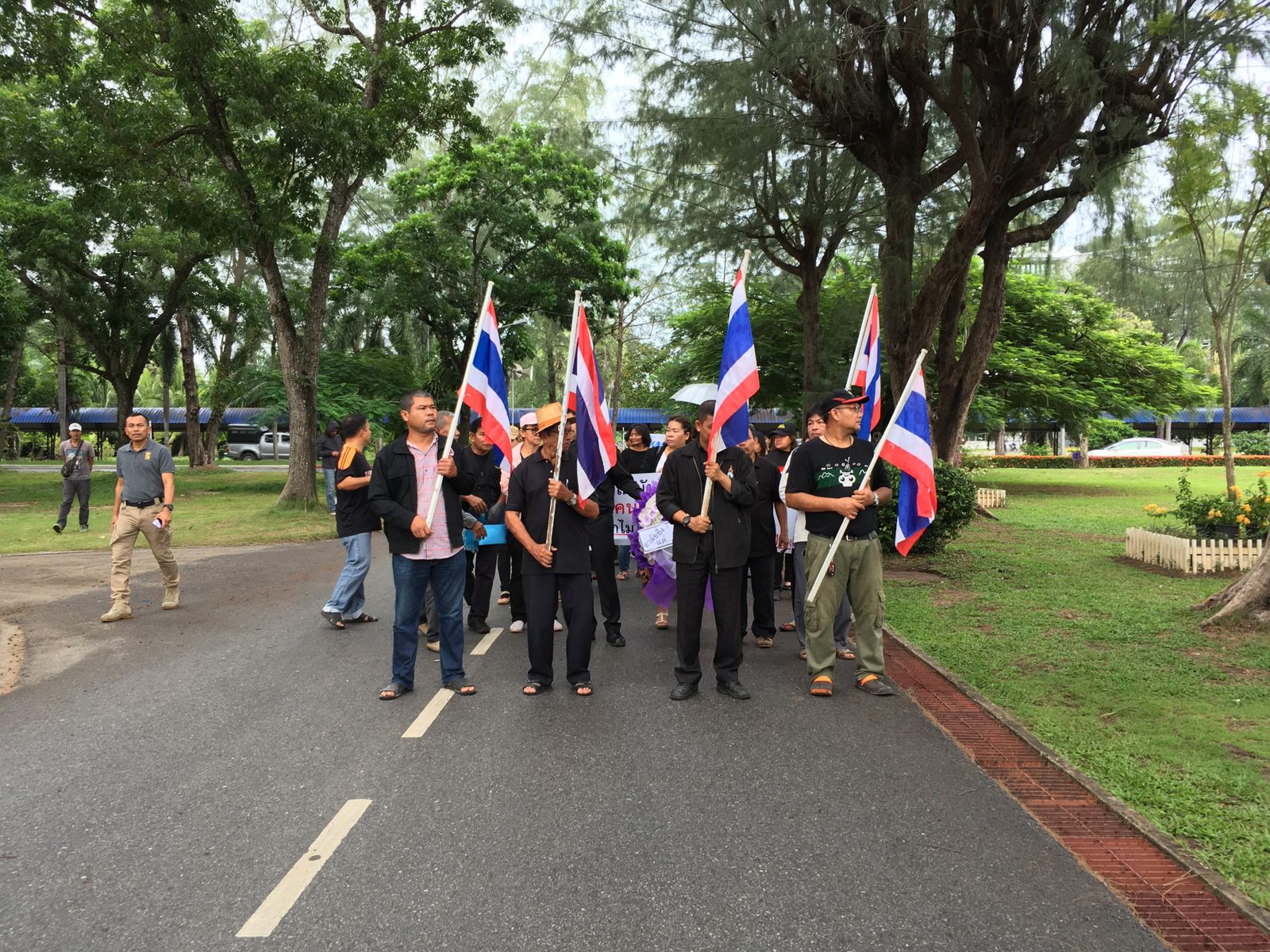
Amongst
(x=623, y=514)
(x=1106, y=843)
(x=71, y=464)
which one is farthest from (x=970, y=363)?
(x=71, y=464)

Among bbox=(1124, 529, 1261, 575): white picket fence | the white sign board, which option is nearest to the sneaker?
the white sign board

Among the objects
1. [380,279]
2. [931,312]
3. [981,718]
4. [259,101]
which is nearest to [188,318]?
[380,279]

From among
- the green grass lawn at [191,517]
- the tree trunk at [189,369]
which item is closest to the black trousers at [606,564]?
the green grass lawn at [191,517]

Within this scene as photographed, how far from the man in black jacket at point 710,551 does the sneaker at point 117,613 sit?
221 inches

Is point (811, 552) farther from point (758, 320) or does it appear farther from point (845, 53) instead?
point (758, 320)

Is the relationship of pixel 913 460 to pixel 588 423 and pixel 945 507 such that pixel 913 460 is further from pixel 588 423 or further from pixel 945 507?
pixel 945 507

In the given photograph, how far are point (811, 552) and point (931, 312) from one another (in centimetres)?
747

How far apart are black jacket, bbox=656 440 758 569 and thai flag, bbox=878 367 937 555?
99 centimetres

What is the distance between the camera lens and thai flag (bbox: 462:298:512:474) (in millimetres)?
6141

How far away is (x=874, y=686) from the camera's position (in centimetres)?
586

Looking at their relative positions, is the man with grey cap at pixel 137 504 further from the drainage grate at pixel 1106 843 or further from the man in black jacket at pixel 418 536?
the drainage grate at pixel 1106 843

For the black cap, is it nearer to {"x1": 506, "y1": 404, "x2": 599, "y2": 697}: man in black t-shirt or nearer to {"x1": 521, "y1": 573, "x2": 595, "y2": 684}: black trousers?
{"x1": 506, "y1": 404, "x2": 599, "y2": 697}: man in black t-shirt

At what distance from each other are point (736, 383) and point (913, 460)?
136cm

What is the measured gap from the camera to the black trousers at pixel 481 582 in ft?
26.1
